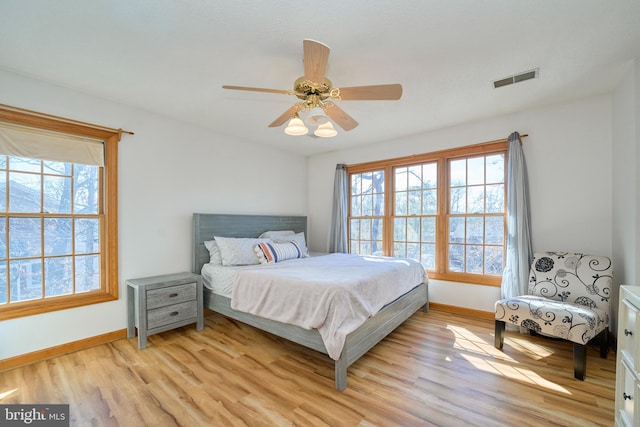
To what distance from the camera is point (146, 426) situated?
1650 millimetres

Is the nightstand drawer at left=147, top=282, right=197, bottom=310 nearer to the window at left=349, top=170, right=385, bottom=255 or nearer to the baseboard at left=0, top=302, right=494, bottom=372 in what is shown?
the baseboard at left=0, top=302, right=494, bottom=372

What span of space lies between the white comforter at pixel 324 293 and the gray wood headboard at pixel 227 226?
979 mm

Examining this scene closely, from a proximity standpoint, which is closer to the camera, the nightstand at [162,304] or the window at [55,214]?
the window at [55,214]

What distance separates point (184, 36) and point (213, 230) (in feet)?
7.79

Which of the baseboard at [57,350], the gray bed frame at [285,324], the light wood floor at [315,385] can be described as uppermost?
the gray bed frame at [285,324]

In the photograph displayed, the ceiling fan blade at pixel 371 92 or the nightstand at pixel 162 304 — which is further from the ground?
the ceiling fan blade at pixel 371 92

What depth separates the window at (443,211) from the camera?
3441mm

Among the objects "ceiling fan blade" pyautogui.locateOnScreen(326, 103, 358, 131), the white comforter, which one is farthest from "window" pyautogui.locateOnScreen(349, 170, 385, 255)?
"ceiling fan blade" pyautogui.locateOnScreen(326, 103, 358, 131)

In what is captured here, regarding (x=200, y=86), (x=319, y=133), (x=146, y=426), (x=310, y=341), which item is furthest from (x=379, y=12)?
(x=146, y=426)

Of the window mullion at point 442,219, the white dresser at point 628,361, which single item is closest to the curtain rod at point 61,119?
the window mullion at point 442,219

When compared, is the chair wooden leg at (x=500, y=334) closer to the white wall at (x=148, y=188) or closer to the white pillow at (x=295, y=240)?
the white pillow at (x=295, y=240)

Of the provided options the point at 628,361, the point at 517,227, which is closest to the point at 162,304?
the point at 628,361

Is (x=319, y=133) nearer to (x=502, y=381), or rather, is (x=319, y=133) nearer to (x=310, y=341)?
(x=310, y=341)

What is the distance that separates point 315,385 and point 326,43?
8.43 feet
